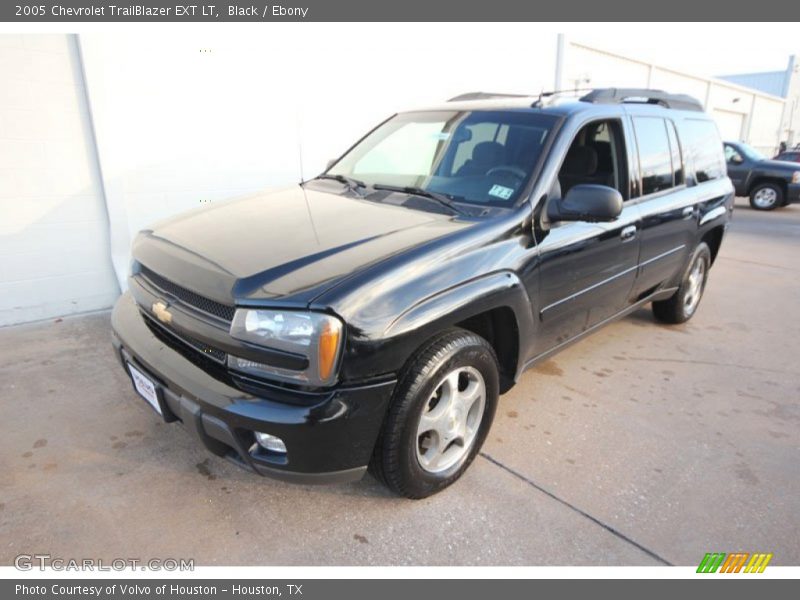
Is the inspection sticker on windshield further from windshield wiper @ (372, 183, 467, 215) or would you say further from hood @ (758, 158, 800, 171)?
hood @ (758, 158, 800, 171)

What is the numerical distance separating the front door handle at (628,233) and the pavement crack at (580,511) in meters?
1.65

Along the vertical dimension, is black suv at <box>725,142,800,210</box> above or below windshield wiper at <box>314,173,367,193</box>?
below

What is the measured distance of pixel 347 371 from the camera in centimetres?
197

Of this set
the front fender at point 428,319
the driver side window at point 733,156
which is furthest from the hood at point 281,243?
the driver side window at point 733,156

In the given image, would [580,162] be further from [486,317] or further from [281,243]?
[281,243]

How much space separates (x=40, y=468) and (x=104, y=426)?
15.9 inches

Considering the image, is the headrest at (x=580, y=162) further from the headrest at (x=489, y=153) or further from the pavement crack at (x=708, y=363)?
the pavement crack at (x=708, y=363)

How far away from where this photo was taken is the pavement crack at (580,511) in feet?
7.37

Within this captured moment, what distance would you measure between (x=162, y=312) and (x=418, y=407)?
3.98 ft

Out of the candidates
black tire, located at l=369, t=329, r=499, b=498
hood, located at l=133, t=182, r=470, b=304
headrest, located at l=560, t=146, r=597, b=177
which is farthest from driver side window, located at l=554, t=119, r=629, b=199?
black tire, located at l=369, t=329, r=499, b=498

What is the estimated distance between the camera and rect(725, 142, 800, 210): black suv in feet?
43.1

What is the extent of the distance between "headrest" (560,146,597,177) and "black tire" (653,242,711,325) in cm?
178

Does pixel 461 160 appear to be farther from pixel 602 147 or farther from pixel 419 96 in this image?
pixel 419 96
